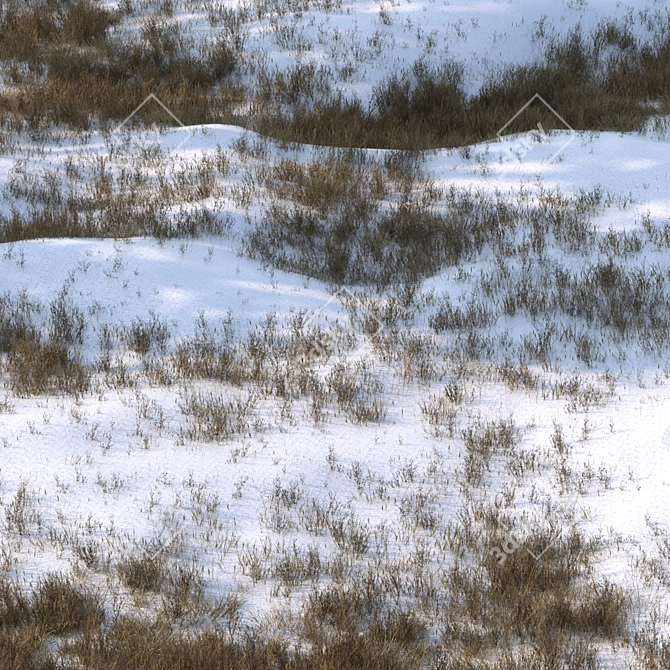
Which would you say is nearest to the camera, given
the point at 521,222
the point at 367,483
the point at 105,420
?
the point at 367,483

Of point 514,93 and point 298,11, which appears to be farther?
point 298,11

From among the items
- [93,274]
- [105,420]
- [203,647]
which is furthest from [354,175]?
[203,647]

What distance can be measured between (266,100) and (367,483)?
7303 mm

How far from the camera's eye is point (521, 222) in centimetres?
756

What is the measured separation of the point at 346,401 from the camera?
17.2 ft

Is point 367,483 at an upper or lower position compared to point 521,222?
lower

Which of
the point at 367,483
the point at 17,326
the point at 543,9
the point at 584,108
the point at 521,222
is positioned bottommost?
the point at 367,483

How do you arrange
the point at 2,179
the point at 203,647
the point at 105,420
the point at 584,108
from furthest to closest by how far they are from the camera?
the point at 584,108, the point at 2,179, the point at 105,420, the point at 203,647

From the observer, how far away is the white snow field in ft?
11.9

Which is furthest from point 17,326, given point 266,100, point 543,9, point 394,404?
point 543,9

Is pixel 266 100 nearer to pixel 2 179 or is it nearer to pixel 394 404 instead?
pixel 2 179

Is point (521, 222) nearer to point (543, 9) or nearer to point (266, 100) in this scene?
point (266, 100)

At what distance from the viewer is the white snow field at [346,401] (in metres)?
3.63

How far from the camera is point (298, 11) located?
12.3 m
